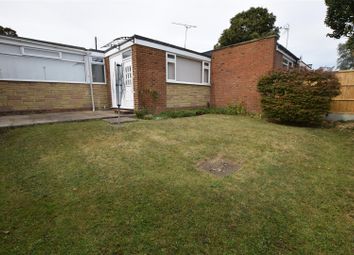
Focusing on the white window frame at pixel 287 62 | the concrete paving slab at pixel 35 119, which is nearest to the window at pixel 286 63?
the white window frame at pixel 287 62

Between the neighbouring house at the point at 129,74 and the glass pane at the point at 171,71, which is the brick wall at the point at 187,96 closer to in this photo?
the neighbouring house at the point at 129,74

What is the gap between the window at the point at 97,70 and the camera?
9141 mm

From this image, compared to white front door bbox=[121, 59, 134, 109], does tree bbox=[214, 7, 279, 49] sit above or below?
above

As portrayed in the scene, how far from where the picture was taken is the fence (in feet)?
24.7

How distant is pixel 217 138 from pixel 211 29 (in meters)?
20.6

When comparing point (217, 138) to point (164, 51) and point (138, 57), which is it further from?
point (164, 51)

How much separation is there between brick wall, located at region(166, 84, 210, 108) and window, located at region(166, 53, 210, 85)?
12.2 inches

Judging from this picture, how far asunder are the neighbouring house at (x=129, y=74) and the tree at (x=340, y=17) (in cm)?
221

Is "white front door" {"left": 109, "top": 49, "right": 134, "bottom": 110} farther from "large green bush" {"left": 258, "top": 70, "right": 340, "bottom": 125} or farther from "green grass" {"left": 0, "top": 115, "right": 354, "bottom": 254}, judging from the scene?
"large green bush" {"left": 258, "top": 70, "right": 340, "bottom": 125}

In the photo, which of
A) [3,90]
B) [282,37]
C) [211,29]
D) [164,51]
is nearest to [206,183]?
[164,51]

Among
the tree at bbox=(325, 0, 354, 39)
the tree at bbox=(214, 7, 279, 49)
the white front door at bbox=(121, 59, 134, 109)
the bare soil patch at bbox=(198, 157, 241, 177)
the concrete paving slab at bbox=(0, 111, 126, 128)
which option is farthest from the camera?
the tree at bbox=(214, 7, 279, 49)

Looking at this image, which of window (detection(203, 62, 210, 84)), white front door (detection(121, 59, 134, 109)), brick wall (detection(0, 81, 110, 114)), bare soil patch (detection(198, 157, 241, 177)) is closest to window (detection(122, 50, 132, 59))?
white front door (detection(121, 59, 134, 109))

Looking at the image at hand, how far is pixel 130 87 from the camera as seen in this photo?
8070 mm

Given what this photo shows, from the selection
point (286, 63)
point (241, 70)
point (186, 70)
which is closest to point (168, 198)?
point (186, 70)
